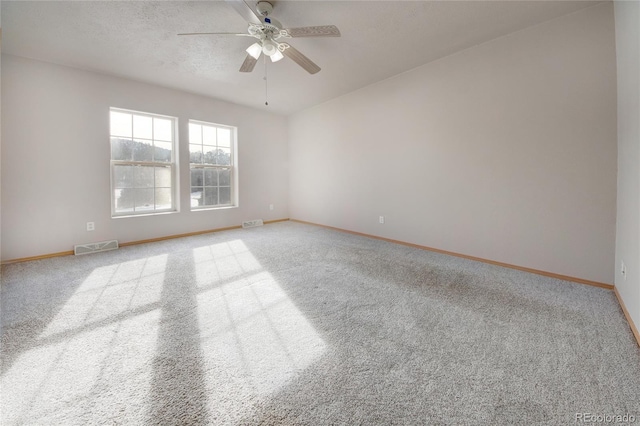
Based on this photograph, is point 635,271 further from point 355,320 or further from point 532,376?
point 355,320

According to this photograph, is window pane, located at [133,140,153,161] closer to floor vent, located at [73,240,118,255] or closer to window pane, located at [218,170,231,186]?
window pane, located at [218,170,231,186]

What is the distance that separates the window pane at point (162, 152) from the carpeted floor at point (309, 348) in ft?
7.09

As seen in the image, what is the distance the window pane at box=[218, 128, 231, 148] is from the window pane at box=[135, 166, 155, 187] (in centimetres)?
138

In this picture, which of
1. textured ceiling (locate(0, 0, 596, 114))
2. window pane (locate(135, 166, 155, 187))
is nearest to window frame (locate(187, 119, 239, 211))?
window pane (locate(135, 166, 155, 187))

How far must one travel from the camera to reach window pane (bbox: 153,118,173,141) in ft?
13.9

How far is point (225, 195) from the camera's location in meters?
5.24

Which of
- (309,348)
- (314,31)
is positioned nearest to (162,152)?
(314,31)

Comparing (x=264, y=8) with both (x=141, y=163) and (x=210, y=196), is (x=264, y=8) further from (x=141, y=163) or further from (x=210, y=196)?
(x=210, y=196)

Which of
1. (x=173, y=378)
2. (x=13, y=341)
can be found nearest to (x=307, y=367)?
(x=173, y=378)

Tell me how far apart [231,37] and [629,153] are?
379 centimetres

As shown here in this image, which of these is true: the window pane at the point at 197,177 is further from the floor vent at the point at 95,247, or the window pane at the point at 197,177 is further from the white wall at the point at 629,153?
the white wall at the point at 629,153

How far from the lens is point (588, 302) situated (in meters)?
2.12

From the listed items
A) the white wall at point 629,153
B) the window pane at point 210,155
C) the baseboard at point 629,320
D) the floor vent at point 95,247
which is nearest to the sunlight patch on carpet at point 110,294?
the floor vent at point 95,247

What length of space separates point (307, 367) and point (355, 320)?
584 millimetres
